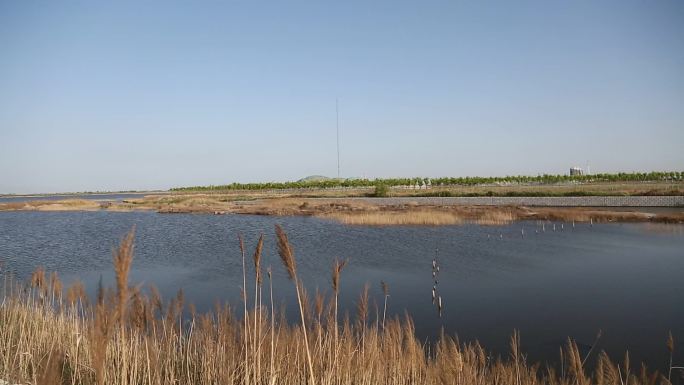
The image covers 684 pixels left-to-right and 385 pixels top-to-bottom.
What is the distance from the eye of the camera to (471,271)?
54.0 feet

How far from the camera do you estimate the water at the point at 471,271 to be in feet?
33.3

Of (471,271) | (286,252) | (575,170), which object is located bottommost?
(471,271)

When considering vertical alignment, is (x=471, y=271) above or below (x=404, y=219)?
below

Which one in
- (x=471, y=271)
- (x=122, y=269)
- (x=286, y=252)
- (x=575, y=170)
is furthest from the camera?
(x=575, y=170)

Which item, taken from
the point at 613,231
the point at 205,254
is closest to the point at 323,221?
the point at 205,254

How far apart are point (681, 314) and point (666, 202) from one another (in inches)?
1420

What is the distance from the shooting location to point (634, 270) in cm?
1611

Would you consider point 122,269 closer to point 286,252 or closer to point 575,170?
point 286,252

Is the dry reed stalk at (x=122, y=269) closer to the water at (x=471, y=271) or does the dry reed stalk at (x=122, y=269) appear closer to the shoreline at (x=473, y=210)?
the water at (x=471, y=271)

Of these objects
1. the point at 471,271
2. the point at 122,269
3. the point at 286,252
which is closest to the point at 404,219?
the point at 471,271

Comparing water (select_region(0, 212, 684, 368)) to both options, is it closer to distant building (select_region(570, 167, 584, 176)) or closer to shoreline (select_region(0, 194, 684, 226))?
shoreline (select_region(0, 194, 684, 226))

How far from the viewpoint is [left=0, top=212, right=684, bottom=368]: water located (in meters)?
10.2

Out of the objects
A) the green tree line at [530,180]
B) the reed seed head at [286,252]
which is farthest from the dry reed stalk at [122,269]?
the green tree line at [530,180]

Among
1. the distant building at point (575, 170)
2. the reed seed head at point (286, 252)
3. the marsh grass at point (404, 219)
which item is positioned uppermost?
the distant building at point (575, 170)
